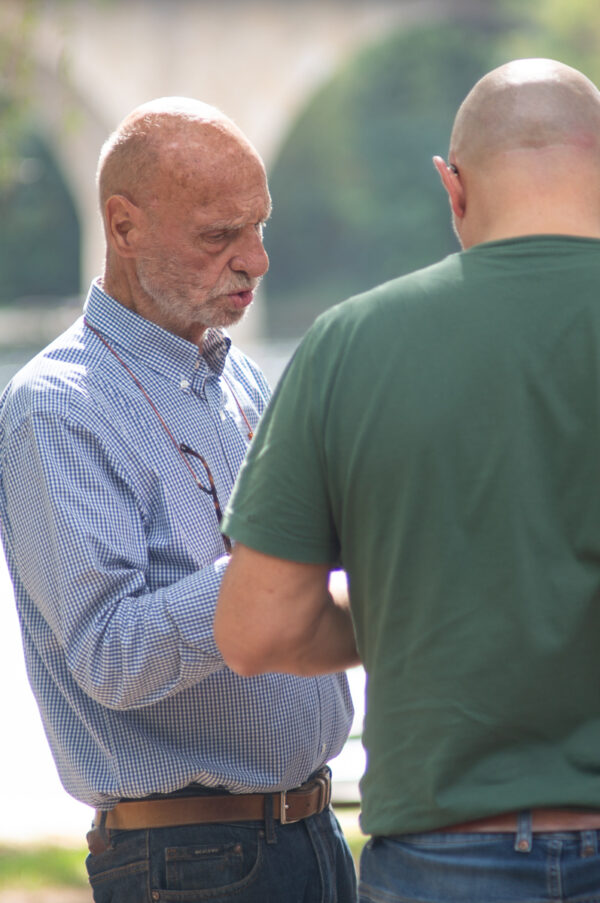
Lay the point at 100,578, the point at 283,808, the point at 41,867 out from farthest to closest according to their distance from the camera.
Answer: the point at 41,867, the point at 283,808, the point at 100,578

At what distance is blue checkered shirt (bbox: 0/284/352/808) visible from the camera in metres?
2.00

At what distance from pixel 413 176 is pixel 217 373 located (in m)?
57.1

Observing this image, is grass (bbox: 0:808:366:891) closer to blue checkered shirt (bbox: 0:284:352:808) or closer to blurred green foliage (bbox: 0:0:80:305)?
blue checkered shirt (bbox: 0:284:352:808)

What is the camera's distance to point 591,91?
68.8 inches

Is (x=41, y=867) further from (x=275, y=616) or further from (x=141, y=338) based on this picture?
(x=275, y=616)

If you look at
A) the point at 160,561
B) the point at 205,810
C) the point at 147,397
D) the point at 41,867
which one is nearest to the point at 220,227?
the point at 147,397

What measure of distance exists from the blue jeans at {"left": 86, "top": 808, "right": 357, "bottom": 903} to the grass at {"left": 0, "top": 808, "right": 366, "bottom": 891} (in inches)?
91.1

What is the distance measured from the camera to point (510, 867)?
1599 millimetres

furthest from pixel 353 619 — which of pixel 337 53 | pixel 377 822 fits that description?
pixel 337 53

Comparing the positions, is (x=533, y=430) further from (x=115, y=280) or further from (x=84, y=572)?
(x=115, y=280)

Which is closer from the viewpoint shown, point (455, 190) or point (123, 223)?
point (455, 190)

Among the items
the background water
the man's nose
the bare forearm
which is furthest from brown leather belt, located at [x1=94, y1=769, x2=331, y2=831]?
the background water

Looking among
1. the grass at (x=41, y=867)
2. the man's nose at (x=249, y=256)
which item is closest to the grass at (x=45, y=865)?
the grass at (x=41, y=867)

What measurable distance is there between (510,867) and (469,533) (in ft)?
1.36
